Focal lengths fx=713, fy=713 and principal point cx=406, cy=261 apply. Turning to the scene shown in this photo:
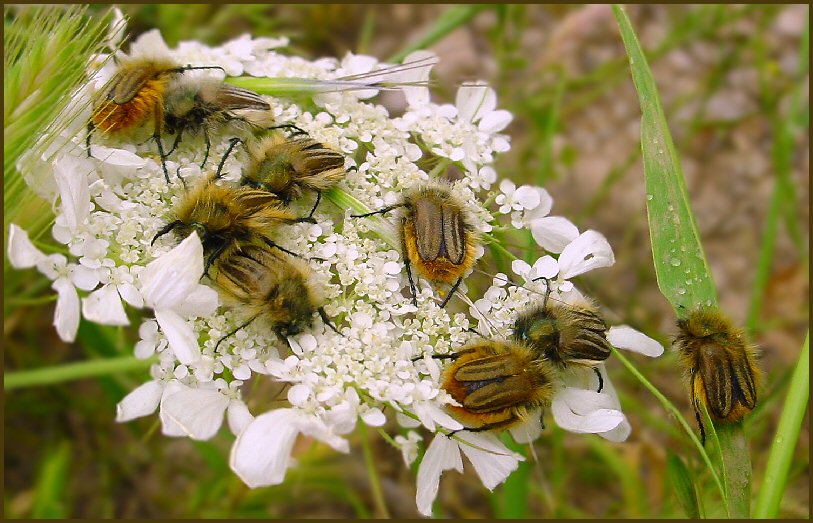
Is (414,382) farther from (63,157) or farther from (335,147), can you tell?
(63,157)

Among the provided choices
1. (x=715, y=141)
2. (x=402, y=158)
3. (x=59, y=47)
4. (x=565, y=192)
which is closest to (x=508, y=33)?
(x=565, y=192)

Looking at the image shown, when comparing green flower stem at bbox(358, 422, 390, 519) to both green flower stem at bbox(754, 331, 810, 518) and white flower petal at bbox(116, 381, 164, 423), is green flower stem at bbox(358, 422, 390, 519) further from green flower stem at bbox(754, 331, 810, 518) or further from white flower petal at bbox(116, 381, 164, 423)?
green flower stem at bbox(754, 331, 810, 518)

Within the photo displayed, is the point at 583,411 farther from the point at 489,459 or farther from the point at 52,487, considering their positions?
the point at 52,487

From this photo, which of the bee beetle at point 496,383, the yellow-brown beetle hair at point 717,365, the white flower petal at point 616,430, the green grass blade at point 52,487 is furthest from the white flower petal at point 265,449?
the green grass blade at point 52,487

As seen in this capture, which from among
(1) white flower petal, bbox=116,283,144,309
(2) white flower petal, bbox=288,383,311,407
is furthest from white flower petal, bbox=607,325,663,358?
(1) white flower petal, bbox=116,283,144,309

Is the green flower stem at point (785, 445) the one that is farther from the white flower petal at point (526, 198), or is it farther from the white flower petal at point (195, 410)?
the white flower petal at point (195, 410)

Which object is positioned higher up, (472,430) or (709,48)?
(709,48)

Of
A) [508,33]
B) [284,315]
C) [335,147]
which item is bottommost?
[284,315]
